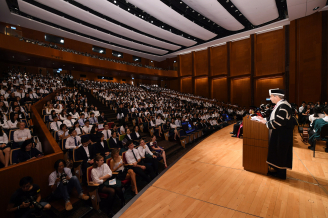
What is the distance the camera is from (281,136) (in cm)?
183

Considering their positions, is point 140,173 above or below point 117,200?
above

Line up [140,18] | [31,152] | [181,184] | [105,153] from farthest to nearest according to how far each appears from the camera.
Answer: [140,18] → [105,153] → [31,152] → [181,184]

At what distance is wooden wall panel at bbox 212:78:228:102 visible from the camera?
526 inches

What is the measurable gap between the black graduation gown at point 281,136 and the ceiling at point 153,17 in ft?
26.4

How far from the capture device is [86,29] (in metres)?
11.3

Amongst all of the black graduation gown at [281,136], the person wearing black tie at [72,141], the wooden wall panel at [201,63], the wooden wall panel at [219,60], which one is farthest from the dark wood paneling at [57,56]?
the black graduation gown at [281,136]

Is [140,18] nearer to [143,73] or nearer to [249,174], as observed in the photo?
[143,73]

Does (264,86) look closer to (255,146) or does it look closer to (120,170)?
(255,146)

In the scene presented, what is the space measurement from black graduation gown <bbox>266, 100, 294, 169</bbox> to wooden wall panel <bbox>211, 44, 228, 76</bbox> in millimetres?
12271

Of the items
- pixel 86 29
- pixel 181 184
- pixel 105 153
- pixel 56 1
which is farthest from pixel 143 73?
pixel 181 184

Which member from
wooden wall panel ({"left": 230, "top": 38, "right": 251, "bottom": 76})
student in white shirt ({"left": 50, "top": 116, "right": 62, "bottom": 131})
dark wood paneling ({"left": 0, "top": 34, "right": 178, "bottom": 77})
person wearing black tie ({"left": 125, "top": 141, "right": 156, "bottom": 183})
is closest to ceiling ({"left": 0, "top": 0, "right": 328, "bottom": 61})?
wooden wall panel ({"left": 230, "top": 38, "right": 251, "bottom": 76})

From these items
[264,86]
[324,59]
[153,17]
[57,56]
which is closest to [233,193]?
[324,59]

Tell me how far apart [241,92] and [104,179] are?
12435 millimetres

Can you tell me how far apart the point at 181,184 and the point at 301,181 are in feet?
4.76
